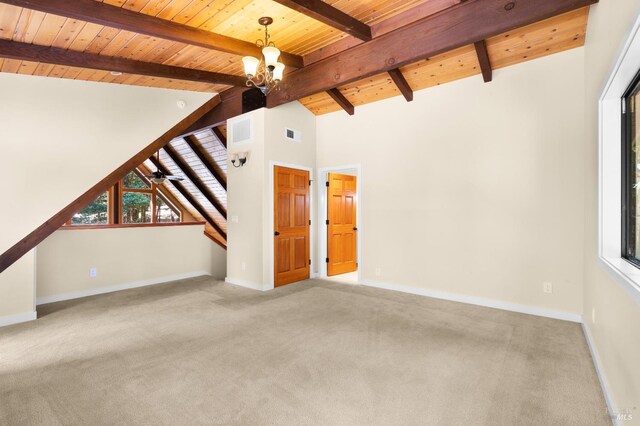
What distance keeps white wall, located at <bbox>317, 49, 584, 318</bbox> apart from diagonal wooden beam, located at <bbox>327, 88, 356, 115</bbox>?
138 millimetres

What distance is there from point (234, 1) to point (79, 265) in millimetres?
4252

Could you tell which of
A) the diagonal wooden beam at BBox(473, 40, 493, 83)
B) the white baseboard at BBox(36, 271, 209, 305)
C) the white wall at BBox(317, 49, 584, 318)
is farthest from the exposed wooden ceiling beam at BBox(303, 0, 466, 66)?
the white baseboard at BBox(36, 271, 209, 305)

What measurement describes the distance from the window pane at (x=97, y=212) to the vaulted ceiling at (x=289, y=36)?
5.07m

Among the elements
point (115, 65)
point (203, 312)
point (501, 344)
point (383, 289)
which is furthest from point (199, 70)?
point (501, 344)

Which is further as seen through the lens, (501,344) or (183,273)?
(183,273)

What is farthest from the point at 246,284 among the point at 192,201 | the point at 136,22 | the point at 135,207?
the point at 135,207

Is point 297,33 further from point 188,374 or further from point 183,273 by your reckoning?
point 183,273

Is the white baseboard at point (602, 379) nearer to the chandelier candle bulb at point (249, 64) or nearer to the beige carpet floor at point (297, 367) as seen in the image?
the beige carpet floor at point (297, 367)

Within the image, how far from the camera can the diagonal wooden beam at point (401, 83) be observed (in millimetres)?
4195

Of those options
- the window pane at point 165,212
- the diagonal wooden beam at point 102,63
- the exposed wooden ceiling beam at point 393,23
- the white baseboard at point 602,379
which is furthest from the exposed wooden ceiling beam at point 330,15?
the window pane at point 165,212

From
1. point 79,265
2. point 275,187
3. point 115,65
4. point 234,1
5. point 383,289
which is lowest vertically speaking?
point 383,289

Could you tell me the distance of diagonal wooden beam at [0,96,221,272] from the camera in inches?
137

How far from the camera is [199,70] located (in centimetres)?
Answer: 411

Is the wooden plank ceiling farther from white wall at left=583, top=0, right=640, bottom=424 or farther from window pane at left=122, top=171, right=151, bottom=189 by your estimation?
window pane at left=122, top=171, right=151, bottom=189
